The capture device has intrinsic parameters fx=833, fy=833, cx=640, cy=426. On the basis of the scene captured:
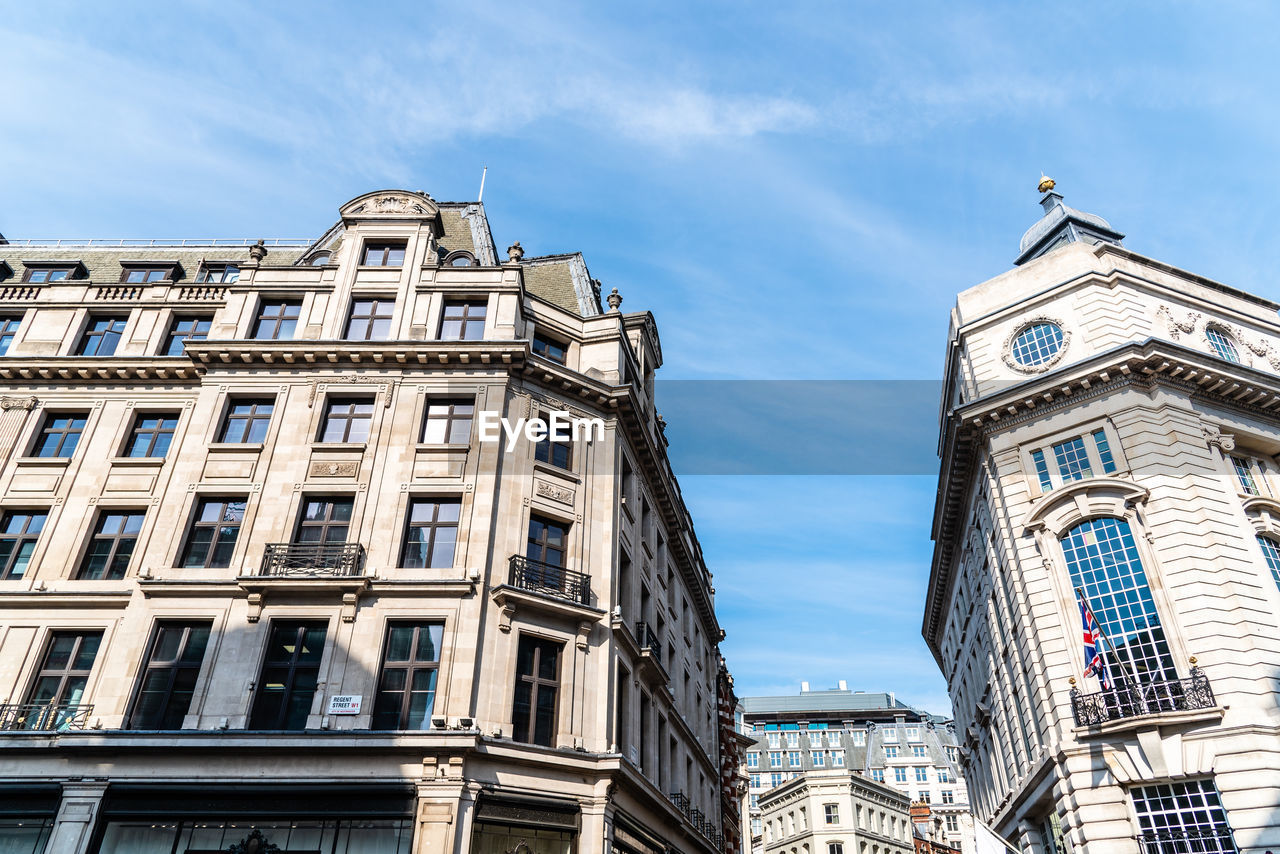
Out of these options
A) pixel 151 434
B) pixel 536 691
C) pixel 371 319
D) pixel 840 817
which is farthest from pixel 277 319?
pixel 840 817

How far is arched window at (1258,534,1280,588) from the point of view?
25750 millimetres

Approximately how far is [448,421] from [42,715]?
508 inches

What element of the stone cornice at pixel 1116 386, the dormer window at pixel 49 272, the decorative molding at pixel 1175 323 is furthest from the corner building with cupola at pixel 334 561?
the decorative molding at pixel 1175 323

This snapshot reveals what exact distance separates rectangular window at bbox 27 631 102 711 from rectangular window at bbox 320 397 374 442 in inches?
325

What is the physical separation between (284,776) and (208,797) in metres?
1.82

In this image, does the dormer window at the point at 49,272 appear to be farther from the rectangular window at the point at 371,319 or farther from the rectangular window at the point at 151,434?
the rectangular window at the point at 371,319

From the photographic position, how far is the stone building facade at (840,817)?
8438cm

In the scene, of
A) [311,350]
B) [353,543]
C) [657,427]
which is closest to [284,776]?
[353,543]

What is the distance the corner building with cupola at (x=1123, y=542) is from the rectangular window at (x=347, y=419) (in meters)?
21.2

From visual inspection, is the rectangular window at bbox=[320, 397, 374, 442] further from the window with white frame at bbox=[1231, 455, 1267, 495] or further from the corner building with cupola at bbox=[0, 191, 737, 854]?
the window with white frame at bbox=[1231, 455, 1267, 495]

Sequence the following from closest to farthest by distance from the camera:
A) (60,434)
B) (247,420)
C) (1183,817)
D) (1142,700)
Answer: (1183,817) < (1142,700) < (247,420) < (60,434)

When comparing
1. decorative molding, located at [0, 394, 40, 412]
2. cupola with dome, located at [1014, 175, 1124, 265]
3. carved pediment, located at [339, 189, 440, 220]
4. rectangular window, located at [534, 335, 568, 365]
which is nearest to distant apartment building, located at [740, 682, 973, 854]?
cupola with dome, located at [1014, 175, 1124, 265]

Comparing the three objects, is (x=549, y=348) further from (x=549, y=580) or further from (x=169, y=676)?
(x=169, y=676)

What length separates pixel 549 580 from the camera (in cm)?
2397
